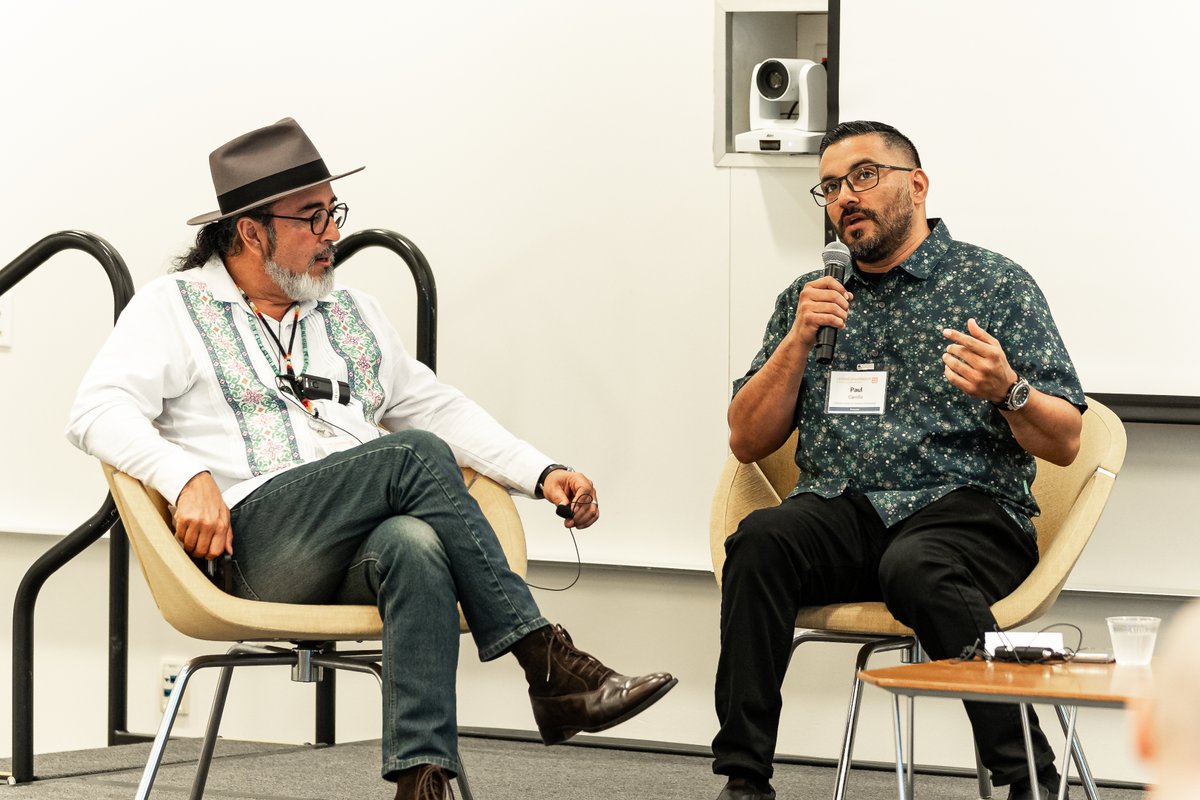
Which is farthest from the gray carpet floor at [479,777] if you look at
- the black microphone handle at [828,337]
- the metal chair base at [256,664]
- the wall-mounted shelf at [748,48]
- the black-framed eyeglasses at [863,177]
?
the wall-mounted shelf at [748,48]

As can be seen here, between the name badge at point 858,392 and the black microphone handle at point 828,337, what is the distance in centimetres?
11

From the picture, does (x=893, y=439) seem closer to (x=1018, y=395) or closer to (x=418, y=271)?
(x=1018, y=395)

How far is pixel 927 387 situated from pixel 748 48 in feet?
3.82

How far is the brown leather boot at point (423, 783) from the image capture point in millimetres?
2027

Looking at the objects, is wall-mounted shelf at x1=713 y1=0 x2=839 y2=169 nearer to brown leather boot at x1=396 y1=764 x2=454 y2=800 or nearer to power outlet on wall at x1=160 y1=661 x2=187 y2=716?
brown leather boot at x1=396 y1=764 x2=454 y2=800

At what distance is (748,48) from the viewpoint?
3365mm

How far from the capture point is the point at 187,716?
3.84 metres

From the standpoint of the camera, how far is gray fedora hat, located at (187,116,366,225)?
2.62 m

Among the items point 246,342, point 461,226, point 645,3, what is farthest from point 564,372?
point 246,342

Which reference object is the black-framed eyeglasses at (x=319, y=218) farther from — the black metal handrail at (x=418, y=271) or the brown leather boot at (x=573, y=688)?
the brown leather boot at (x=573, y=688)

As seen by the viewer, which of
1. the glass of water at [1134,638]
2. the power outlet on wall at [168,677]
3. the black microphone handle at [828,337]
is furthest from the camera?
the power outlet on wall at [168,677]

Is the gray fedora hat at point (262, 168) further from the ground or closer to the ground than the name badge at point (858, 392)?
further from the ground

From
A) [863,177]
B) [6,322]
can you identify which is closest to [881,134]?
[863,177]

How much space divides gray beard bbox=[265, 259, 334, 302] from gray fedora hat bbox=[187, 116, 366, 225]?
12 centimetres
